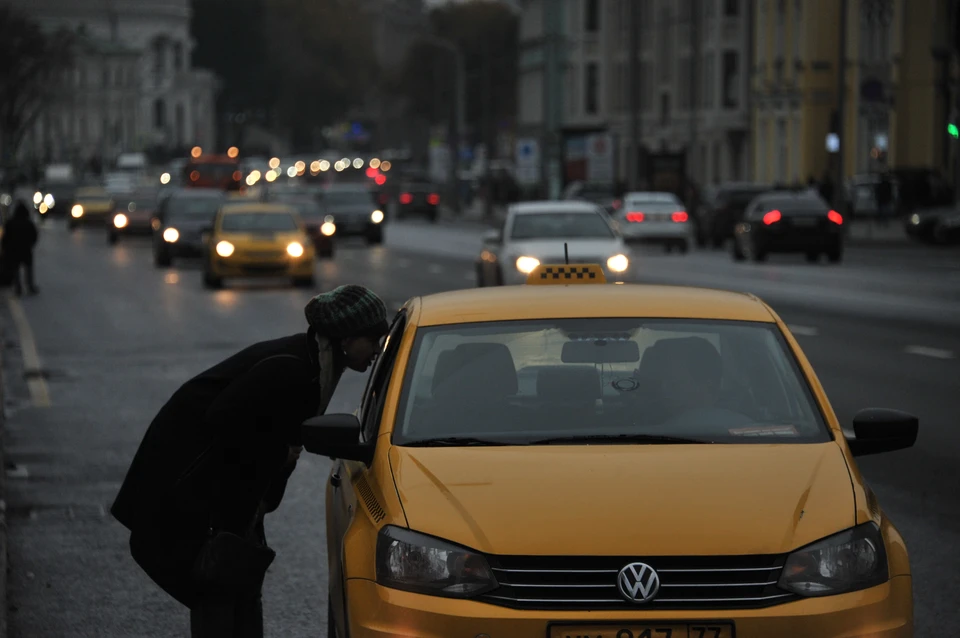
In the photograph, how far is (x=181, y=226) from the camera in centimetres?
4206

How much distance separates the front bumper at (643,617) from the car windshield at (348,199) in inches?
1911

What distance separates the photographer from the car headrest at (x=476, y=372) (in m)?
6.16

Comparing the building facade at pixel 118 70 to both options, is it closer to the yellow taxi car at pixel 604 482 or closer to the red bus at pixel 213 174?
the red bus at pixel 213 174

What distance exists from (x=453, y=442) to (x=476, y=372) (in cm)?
48

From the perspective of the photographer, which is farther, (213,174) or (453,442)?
(213,174)

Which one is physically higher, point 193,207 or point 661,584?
point 661,584

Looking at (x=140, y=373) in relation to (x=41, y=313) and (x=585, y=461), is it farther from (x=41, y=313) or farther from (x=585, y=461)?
(x=585, y=461)

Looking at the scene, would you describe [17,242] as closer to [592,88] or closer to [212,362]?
[212,362]

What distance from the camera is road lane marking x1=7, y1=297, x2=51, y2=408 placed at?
16859mm

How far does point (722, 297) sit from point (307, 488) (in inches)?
206

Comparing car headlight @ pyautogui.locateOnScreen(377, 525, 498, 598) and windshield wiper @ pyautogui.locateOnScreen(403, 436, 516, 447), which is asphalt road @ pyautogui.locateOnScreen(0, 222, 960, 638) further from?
car headlight @ pyautogui.locateOnScreen(377, 525, 498, 598)

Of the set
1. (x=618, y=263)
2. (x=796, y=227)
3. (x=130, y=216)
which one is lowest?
(x=130, y=216)

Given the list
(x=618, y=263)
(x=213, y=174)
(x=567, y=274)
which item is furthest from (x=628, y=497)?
(x=213, y=174)

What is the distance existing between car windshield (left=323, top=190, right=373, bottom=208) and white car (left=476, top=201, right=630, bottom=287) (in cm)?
2567
